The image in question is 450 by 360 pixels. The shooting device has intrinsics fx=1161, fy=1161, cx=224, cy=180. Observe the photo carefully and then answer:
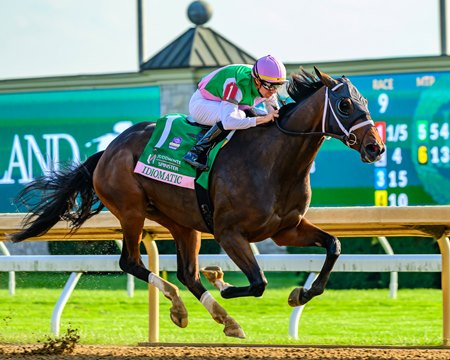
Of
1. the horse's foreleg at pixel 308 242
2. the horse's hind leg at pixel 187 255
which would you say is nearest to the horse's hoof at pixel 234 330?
the horse's foreleg at pixel 308 242

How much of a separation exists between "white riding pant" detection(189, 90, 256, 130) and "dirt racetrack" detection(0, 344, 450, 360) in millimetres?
1144

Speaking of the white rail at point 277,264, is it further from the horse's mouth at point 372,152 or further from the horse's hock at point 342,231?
the horse's mouth at point 372,152

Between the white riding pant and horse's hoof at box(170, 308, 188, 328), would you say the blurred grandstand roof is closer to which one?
the white riding pant

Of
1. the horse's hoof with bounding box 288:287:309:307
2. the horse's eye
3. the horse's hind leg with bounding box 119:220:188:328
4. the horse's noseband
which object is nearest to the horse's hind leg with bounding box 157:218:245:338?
the horse's hind leg with bounding box 119:220:188:328

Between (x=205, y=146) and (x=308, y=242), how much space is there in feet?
2.35

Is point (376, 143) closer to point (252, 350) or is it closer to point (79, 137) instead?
point (252, 350)

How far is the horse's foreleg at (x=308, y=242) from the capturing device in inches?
228

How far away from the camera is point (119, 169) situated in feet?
20.9

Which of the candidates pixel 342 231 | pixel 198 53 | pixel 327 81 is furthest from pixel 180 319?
pixel 198 53

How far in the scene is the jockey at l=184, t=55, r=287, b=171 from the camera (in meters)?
5.77

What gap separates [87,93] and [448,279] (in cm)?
865

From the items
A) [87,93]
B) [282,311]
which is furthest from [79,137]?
[282,311]

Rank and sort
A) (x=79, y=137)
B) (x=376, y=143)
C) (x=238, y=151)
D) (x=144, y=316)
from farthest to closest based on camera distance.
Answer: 1. (x=79, y=137)
2. (x=144, y=316)
3. (x=238, y=151)
4. (x=376, y=143)

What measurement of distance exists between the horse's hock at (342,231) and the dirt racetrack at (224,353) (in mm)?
392
